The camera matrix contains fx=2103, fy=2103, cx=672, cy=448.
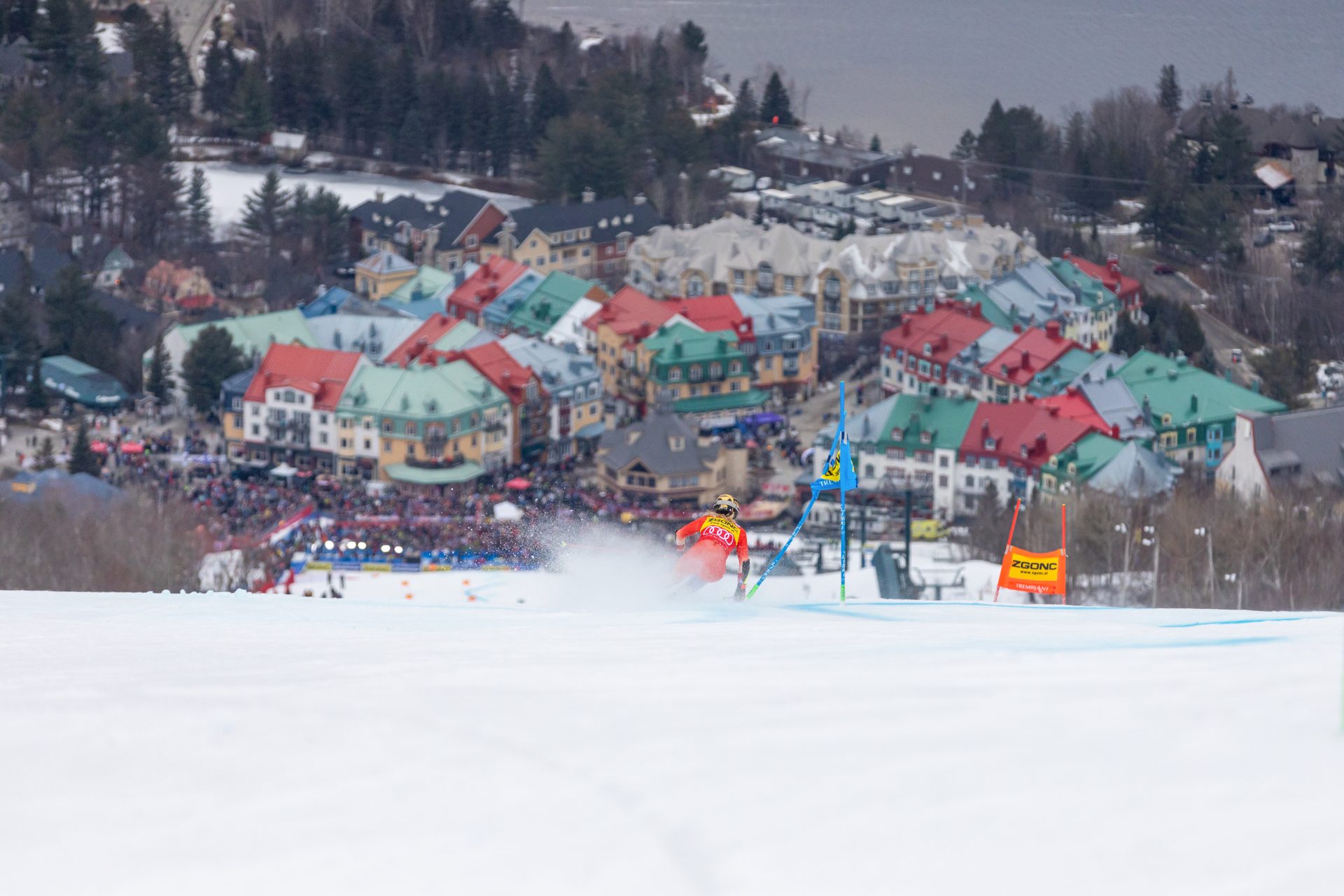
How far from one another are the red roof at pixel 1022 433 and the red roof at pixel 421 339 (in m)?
4.95

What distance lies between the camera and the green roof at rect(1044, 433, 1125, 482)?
14797 millimetres

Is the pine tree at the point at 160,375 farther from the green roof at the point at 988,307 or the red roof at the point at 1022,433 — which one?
the green roof at the point at 988,307

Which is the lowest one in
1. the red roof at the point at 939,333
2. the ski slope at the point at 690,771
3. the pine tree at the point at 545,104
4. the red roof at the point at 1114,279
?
the ski slope at the point at 690,771

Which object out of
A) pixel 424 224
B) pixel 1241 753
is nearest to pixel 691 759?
pixel 1241 753

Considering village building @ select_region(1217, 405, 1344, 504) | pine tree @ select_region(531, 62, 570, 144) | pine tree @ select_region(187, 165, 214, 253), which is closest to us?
village building @ select_region(1217, 405, 1344, 504)

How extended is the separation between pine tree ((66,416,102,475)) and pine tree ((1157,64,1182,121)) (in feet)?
56.1

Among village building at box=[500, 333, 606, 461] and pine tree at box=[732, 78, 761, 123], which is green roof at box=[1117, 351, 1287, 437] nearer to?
village building at box=[500, 333, 606, 461]

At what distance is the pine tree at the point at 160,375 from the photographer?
1752 cm

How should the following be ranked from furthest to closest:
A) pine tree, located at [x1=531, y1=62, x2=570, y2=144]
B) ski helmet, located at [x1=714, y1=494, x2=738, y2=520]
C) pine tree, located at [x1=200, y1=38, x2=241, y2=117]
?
pine tree, located at [x1=200, y1=38, x2=241, y2=117], pine tree, located at [x1=531, y1=62, x2=570, y2=144], ski helmet, located at [x1=714, y1=494, x2=738, y2=520]

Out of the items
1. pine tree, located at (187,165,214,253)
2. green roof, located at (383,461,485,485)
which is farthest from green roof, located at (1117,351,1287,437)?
pine tree, located at (187,165,214,253)

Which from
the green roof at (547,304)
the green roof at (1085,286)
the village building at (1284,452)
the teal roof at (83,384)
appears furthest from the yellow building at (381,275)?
the village building at (1284,452)

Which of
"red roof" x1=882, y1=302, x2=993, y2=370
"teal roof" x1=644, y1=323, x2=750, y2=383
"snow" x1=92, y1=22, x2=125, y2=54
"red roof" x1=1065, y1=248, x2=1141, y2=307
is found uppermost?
"snow" x1=92, y1=22, x2=125, y2=54

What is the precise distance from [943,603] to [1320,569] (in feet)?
25.3

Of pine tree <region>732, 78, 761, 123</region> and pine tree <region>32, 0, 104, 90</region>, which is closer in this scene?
pine tree <region>32, 0, 104, 90</region>
